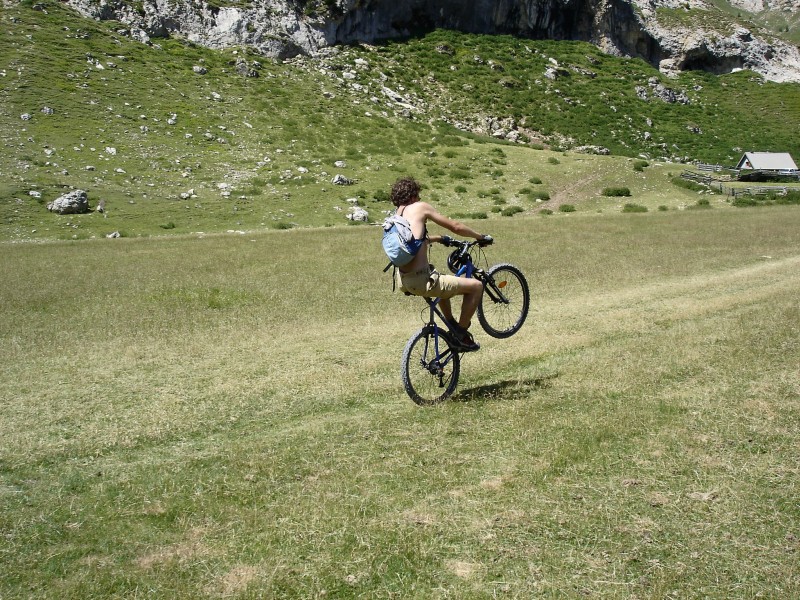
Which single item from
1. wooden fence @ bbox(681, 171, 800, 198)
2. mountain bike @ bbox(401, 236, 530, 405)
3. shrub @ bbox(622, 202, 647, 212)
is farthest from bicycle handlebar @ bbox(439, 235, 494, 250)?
wooden fence @ bbox(681, 171, 800, 198)

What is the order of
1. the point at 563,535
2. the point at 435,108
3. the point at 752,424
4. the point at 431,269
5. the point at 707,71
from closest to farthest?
1. the point at 563,535
2. the point at 752,424
3. the point at 431,269
4. the point at 435,108
5. the point at 707,71

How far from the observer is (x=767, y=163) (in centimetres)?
6419

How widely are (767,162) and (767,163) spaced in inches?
4.9

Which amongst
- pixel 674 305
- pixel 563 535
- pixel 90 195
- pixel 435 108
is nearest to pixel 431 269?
pixel 563 535

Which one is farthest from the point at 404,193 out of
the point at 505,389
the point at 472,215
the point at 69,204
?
the point at 69,204

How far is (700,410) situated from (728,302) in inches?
316

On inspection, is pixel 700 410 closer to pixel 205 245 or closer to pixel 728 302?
pixel 728 302

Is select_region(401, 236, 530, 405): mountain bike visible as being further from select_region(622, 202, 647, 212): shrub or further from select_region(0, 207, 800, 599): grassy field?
select_region(622, 202, 647, 212): shrub

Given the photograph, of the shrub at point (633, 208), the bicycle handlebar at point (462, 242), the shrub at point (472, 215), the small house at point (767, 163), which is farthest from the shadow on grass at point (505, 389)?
the small house at point (767, 163)

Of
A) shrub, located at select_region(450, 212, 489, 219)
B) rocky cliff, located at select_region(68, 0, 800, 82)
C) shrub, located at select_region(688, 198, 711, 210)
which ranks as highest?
rocky cliff, located at select_region(68, 0, 800, 82)

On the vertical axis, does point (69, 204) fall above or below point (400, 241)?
below

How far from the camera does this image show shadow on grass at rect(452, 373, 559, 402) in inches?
353

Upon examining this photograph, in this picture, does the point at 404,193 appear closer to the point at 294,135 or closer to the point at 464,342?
the point at 464,342

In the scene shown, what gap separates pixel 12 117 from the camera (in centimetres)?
4659
